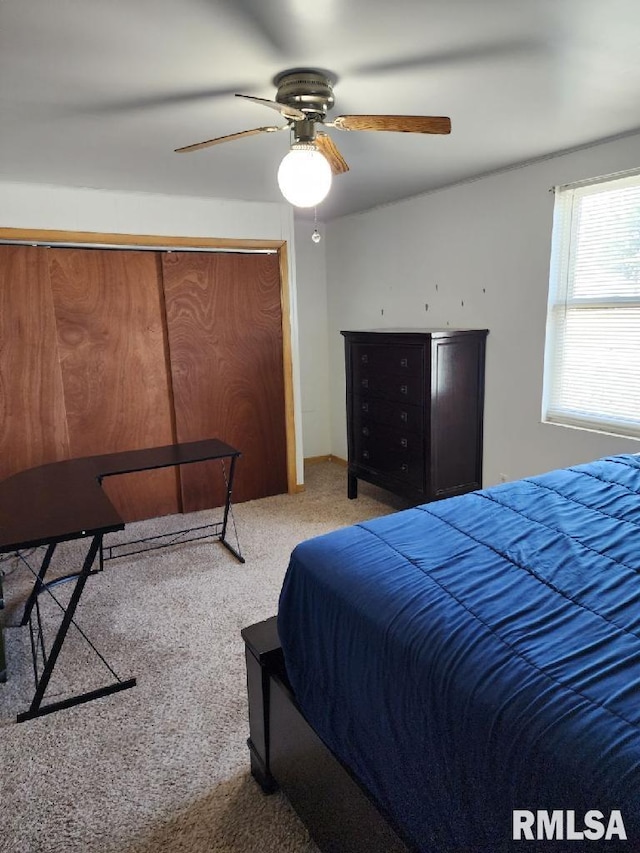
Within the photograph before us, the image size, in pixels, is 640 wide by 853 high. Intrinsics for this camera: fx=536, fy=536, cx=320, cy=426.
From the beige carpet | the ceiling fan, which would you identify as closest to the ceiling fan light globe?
the ceiling fan

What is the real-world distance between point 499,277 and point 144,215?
2430 millimetres

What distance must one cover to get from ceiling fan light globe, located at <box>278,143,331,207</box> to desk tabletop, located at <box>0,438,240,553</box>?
1384mm

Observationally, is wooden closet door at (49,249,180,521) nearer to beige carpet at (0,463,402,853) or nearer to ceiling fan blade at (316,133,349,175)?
beige carpet at (0,463,402,853)

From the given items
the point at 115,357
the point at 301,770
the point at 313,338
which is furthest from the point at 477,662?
the point at 313,338

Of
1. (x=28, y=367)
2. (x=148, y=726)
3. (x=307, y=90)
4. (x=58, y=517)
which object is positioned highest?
(x=307, y=90)

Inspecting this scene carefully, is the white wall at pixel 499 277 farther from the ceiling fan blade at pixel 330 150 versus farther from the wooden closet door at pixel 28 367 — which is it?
the wooden closet door at pixel 28 367

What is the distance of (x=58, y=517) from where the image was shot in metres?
2.10

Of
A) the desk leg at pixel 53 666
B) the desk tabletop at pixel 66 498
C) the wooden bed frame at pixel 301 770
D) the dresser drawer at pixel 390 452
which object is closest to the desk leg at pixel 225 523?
the desk tabletop at pixel 66 498

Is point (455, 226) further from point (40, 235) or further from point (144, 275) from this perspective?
point (40, 235)

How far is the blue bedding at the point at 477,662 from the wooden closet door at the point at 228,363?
2.64 meters

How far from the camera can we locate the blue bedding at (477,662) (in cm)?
87

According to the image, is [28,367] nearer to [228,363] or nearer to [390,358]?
[228,363]

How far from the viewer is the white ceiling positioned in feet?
4.89

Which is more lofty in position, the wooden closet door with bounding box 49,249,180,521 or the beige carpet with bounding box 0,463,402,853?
the wooden closet door with bounding box 49,249,180,521
